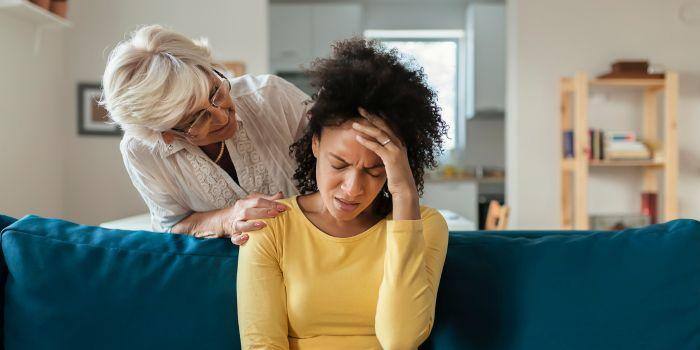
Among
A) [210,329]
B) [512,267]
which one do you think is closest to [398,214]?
[512,267]

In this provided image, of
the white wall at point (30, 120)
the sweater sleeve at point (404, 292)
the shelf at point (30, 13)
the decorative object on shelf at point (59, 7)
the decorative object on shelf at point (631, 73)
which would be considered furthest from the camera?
the decorative object on shelf at point (631, 73)

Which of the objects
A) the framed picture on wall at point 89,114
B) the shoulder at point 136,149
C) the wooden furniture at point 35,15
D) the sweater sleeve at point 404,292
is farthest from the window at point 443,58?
the sweater sleeve at point 404,292

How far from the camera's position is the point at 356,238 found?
49.8 inches

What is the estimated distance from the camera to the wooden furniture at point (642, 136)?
4.42 m

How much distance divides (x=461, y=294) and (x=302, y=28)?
5624mm

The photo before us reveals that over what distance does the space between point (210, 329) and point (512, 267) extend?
0.63 meters

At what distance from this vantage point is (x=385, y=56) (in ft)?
4.05

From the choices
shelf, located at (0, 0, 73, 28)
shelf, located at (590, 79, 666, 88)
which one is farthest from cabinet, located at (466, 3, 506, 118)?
shelf, located at (0, 0, 73, 28)

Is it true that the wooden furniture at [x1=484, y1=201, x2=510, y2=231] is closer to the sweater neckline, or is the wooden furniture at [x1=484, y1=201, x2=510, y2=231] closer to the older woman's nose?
the sweater neckline

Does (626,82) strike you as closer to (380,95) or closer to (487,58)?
(487,58)

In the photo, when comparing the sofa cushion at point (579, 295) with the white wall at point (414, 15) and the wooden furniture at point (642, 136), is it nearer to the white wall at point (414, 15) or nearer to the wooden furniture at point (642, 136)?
the wooden furniture at point (642, 136)

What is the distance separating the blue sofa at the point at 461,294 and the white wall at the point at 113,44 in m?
3.59

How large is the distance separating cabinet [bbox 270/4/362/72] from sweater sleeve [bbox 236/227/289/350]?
5.48 meters

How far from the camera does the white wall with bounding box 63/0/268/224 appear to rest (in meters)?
4.74
